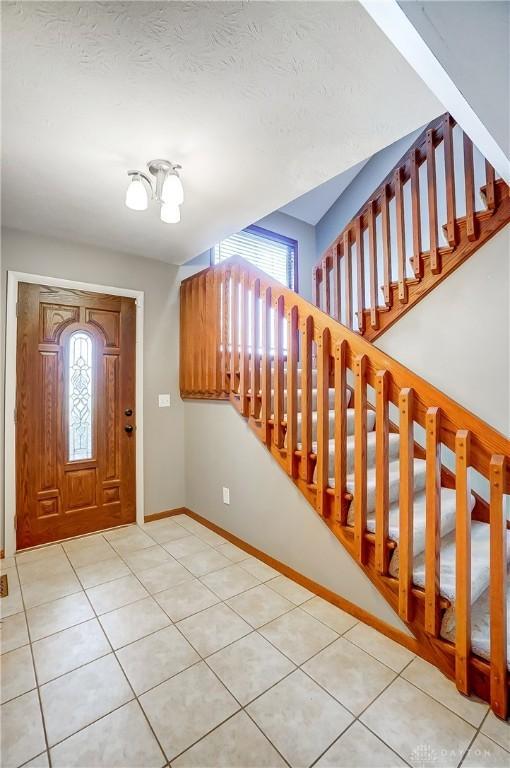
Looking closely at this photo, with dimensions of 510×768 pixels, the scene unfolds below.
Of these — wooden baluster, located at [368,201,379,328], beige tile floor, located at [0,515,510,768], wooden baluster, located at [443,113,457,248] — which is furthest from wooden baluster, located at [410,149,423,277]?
beige tile floor, located at [0,515,510,768]

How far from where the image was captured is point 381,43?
116 centimetres

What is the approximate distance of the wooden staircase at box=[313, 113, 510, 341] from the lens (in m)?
2.14

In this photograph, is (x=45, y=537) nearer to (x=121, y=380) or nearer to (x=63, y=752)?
(x=121, y=380)

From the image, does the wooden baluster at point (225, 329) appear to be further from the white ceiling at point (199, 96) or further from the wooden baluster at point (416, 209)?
the wooden baluster at point (416, 209)

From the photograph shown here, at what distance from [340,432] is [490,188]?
1.78 metres

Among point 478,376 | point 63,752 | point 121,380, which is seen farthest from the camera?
point 121,380

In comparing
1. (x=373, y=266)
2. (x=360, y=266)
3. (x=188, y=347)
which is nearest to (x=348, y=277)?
(x=360, y=266)

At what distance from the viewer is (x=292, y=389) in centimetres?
214

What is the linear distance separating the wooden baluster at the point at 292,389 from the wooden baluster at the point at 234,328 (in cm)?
61

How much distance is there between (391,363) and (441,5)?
1.15m

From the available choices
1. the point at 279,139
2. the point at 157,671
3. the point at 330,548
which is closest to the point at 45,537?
the point at 157,671

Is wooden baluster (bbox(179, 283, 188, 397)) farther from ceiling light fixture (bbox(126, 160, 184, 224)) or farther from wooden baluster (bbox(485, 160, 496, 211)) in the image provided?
wooden baluster (bbox(485, 160, 496, 211))

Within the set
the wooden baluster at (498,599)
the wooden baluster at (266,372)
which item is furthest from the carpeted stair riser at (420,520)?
the wooden baluster at (266,372)

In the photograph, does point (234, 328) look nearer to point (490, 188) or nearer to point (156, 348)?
point (156, 348)
